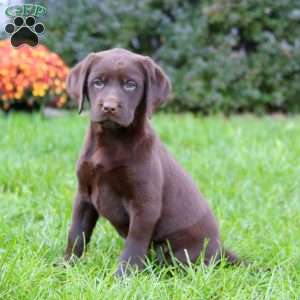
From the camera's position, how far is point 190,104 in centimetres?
1033

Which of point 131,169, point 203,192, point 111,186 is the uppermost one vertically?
point 131,169

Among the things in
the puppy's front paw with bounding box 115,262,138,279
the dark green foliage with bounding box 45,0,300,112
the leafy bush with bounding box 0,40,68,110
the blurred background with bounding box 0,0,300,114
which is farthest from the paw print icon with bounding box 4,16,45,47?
the dark green foliage with bounding box 45,0,300,112

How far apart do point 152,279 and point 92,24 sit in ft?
24.1

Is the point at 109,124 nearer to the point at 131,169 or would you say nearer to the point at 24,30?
the point at 131,169

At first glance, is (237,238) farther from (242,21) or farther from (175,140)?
(242,21)

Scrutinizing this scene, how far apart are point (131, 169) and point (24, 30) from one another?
872 mm

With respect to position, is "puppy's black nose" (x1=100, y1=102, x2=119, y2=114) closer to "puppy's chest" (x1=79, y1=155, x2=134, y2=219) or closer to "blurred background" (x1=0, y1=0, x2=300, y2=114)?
"puppy's chest" (x1=79, y1=155, x2=134, y2=219)

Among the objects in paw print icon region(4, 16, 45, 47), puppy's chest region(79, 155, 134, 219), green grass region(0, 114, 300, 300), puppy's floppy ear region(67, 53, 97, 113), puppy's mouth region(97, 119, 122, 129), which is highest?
paw print icon region(4, 16, 45, 47)

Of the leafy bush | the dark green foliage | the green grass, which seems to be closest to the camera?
the green grass

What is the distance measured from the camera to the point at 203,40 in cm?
1050

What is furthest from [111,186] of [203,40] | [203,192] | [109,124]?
[203,40]
